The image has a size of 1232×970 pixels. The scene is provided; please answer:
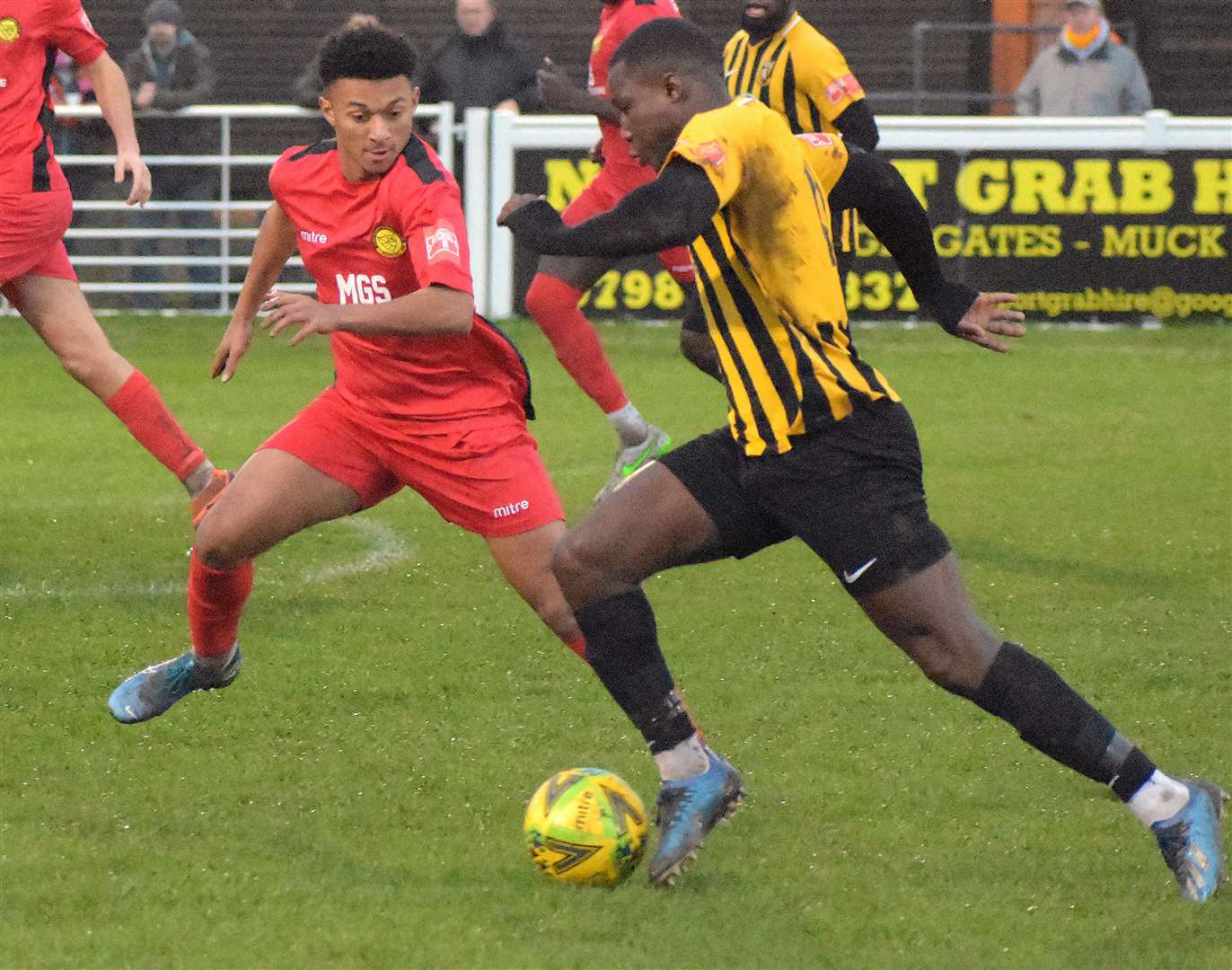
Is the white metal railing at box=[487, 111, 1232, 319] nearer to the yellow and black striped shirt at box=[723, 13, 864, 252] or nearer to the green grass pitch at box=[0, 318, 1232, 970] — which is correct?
the green grass pitch at box=[0, 318, 1232, 970]

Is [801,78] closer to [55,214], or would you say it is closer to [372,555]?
[372,555]

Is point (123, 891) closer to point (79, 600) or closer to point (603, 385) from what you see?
point (79, 600)

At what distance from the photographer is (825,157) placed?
4855 millimetres

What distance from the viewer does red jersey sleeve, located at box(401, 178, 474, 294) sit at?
5199mm

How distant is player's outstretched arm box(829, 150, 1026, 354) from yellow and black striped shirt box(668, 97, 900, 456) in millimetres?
290

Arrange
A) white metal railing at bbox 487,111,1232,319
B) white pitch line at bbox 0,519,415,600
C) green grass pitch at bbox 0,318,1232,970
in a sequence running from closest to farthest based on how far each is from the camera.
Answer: green grass pitch at bbox 0,318,1232,970 → white pitch line at bbox 0,519,415,600 → white metal railing at bbox 487,111,1232,319

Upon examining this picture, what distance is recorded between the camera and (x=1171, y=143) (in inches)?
587

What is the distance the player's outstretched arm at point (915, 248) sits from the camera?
4.99 meters

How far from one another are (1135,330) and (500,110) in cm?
483

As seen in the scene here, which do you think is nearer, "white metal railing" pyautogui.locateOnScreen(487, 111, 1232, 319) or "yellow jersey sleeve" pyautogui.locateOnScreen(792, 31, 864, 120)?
"yellow jersey sleeve" pyautogui.locateOnScreen(792, 31, 864, 120)

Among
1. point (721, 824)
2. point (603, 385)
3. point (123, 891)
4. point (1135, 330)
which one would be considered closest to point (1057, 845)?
point (721, 824)

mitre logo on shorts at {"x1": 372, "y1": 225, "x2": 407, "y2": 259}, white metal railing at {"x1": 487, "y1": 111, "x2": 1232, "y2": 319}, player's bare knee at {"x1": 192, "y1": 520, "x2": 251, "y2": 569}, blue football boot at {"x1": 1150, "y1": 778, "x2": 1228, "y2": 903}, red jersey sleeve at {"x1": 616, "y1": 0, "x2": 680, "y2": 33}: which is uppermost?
red jersey sleeve at {"x1": 616, "y1": 0, "x2": 680, "y2": 33}

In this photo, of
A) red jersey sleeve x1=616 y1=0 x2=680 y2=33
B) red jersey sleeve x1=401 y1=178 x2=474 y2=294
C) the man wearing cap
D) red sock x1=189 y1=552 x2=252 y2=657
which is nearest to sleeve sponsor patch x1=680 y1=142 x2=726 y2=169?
red jersey sleeve x1=401 y1=178 x2=474 y2=294

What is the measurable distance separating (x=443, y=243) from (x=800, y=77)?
11.8 feet
